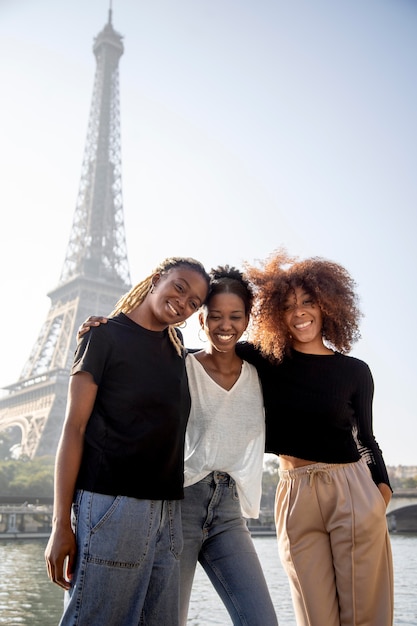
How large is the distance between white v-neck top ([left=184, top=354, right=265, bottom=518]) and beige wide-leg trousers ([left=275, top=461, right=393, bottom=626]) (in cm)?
22

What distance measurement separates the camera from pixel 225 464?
311 centimetres

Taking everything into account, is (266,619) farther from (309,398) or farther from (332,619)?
(309,398)

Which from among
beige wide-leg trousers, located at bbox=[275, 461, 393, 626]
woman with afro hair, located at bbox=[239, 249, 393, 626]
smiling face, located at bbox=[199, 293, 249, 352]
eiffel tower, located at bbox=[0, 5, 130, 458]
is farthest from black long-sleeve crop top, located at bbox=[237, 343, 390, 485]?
eiffel tower, located at bbox=[0, 5, 130, 458]

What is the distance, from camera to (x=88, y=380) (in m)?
2.56

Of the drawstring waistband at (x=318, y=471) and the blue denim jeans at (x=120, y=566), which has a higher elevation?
the drawstring waistband at (x=318, y=471)

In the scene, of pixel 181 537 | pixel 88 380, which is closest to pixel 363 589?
pixel 181 537

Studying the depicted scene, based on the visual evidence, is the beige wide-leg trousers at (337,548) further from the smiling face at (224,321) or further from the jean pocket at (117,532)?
the jean pocket at (117,532)

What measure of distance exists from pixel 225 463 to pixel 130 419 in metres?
0.73

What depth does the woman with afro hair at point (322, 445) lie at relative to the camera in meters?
2.98

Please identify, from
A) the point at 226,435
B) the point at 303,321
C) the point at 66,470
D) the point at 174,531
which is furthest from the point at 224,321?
the point at 66,470

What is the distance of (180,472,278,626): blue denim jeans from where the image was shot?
9.56 feet

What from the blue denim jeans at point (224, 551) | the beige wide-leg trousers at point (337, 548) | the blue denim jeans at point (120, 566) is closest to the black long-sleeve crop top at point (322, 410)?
the beige wide-leg trousers at point (337, 548)

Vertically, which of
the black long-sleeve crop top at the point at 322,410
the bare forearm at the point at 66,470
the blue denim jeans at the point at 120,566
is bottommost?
the blue denim jeans at the point at 120,566

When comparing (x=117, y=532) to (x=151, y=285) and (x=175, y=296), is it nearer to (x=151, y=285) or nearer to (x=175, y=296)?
(x=175, y=296)
